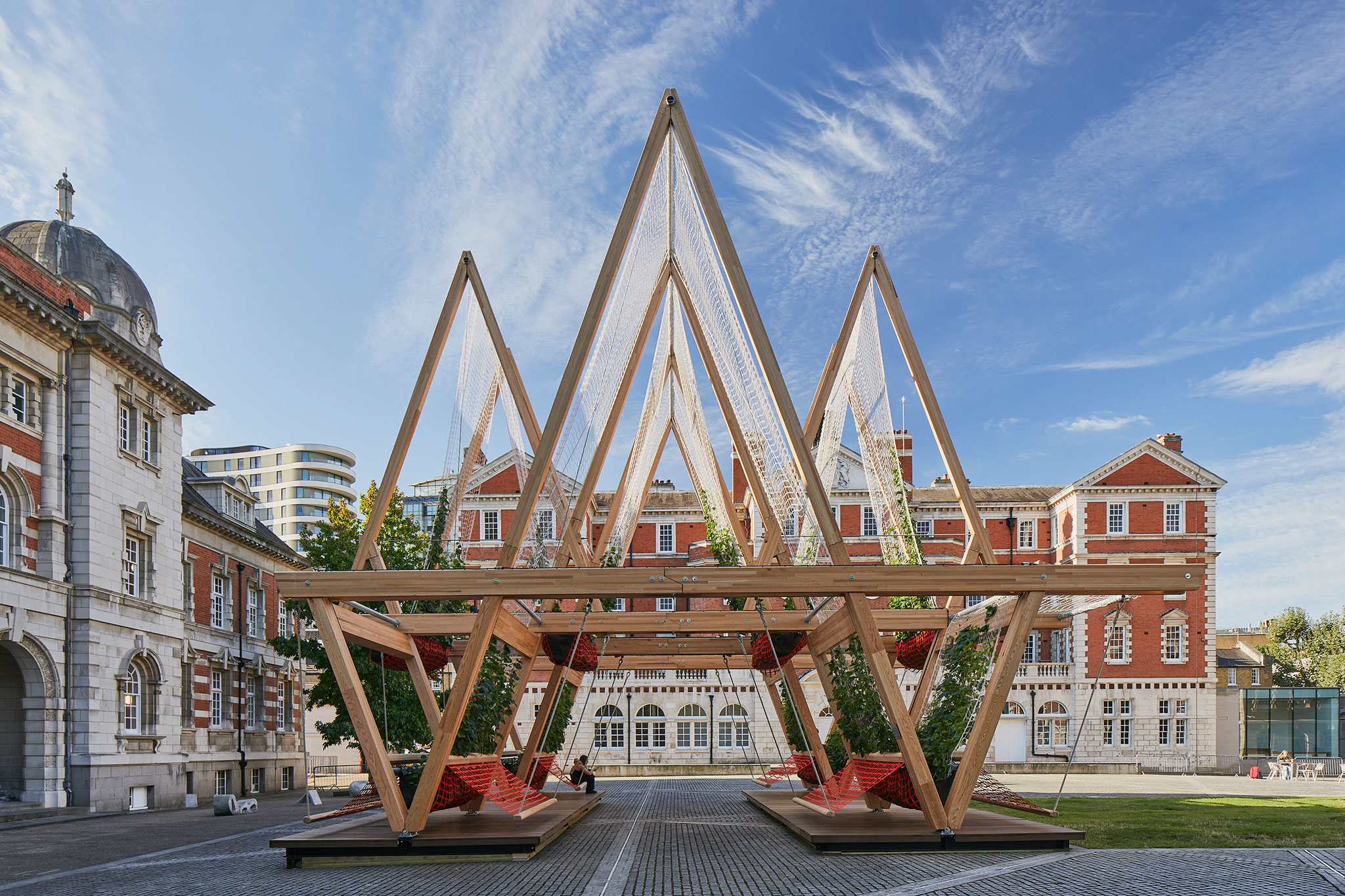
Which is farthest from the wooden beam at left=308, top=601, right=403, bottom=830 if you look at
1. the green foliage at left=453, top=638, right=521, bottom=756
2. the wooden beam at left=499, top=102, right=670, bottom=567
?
the green foliage at left=453, top=638, right=521, bottom=756

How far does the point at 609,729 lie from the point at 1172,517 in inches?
1089

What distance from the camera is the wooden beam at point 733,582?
13828mm

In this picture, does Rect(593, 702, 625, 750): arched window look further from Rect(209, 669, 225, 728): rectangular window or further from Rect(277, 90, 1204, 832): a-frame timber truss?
Rect(277, 90, 1204, 832): a-frame timber truss

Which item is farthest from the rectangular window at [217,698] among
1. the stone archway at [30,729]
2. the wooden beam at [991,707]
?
the wooden beam at [991,707]

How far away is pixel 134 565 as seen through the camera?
1203 inches

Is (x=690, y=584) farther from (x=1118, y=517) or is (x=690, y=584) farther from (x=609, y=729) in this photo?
(x=1118, y=517)

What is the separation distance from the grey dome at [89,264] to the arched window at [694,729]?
27577 millimetres

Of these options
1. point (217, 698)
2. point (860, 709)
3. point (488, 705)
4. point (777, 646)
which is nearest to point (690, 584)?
point (860, 709)

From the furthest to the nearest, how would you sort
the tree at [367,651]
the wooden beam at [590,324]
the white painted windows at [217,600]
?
the white painted windows at [217,600] → the tree at [367,651] → the wooden beam at [590,324]

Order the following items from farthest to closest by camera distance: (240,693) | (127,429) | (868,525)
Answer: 1. (868,525)
2. (240,693)
3. (127,429)

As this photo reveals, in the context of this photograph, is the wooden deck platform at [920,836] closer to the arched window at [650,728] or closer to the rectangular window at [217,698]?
the rectangular window at [217,698]

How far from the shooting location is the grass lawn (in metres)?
15.1

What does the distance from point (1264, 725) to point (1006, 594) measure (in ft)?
149

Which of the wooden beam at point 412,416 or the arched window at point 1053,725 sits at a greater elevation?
the wooden beam at point 412,416
